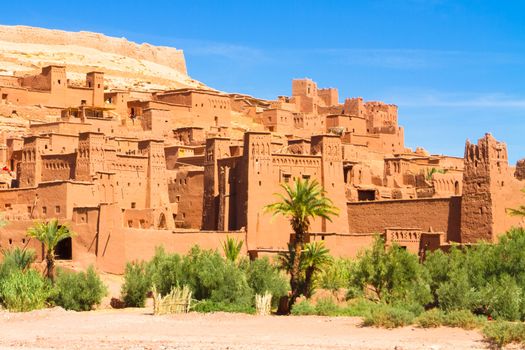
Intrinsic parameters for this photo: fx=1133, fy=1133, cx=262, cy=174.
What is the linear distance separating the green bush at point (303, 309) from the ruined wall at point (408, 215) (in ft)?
41.2

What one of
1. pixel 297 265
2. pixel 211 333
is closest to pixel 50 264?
pixel 297 265

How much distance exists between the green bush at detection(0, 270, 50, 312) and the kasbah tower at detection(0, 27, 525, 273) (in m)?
4.83

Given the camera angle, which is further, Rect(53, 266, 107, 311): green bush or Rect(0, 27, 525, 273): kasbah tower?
Rect(0, 27, 525, 273): kasbah tower

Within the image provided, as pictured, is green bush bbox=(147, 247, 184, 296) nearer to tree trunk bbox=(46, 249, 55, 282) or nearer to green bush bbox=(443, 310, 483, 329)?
tree trunk bbox=(46, 249, 55, 282)

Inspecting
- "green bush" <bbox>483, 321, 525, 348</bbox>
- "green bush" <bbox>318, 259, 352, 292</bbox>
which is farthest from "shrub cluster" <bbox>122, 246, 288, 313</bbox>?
"green bush" <bbox>483, 321, 525, 348</bbox>

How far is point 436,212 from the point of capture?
155 feet

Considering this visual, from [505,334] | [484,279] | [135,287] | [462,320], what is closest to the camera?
[505,334]

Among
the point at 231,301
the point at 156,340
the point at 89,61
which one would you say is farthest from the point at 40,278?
the point at 89,61

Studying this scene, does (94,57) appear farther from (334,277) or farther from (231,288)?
(231,288)

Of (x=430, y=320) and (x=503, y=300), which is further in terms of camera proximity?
(x=503, y=300)

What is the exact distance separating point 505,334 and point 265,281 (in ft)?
39.4

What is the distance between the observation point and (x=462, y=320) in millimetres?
28234

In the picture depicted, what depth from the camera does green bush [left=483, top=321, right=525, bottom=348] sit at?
85.9ft

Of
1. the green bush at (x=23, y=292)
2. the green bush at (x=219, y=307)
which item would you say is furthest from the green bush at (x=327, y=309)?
the green bush at (x=23, y=292)
